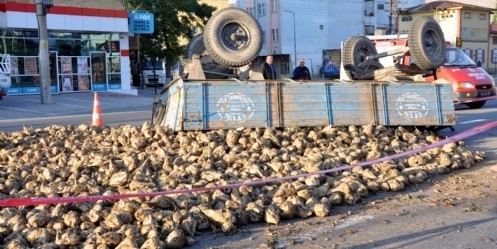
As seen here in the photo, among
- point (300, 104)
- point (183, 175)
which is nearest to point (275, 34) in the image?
point (300, 104)

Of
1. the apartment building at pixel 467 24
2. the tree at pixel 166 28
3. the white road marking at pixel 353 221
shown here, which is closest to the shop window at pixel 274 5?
the apartment building at pixel 467 24

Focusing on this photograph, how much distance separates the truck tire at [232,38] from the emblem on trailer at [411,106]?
2750mm

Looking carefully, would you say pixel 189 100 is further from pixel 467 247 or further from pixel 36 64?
pixel 36 64

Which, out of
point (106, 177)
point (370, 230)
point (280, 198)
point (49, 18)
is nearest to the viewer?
point (370, 230)

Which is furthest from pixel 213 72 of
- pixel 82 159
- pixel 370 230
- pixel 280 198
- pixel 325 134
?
pixel 370 230

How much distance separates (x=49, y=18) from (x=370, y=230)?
95.9 ft

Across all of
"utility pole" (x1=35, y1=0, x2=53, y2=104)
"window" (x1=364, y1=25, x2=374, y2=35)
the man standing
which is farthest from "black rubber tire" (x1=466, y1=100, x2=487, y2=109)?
"window" (x1=364, y1=25, x2=374, y2=35)

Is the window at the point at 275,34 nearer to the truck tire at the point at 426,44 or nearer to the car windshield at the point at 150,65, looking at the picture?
the car windshield at the point at 150,65

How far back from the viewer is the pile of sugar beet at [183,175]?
233 inches

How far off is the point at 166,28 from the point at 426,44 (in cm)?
3377

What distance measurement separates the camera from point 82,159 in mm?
8539

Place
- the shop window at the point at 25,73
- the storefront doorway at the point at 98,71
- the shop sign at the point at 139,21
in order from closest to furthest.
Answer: the shop window at the point at 25,73 → the storefront doorway at the point at 98,71 → the shop sign at the point at 139,21

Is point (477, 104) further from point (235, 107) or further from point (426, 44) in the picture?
point (235, 107)

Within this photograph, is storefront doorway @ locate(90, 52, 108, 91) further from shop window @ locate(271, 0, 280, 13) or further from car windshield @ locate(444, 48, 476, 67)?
shop window @ locate(271, 0, 280, 13)
